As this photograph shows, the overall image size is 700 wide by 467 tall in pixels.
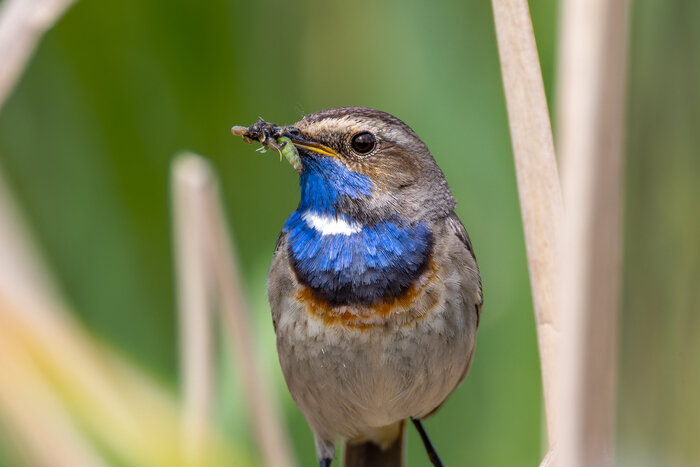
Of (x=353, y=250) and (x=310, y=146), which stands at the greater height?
(x=310, y=146)

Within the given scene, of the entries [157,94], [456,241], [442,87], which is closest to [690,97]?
[456,241]

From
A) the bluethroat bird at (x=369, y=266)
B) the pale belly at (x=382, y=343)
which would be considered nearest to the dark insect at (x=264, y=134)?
the bluethroat bird at (x=369, y=266)

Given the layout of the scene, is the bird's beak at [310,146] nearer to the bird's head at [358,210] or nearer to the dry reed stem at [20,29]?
the bird's head at [358,210]

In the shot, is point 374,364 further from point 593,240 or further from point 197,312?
point 593,240

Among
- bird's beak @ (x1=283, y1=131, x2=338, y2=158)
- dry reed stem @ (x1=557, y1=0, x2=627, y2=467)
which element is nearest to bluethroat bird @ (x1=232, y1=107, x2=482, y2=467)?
bird's beak @ (x1=283, y1=131, x2=338, y2=158)

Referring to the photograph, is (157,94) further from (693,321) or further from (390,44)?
(693,321)

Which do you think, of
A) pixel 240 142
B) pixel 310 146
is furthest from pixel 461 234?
pixel 240 142
